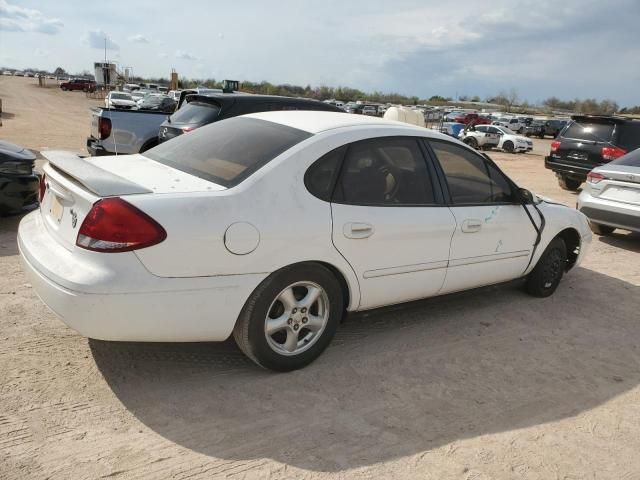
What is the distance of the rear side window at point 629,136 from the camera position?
1110 cm

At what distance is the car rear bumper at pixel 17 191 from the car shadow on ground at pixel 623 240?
7.79 metres

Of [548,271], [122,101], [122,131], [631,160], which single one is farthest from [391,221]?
[122,101]

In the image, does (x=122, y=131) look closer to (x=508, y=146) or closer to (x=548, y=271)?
(x=548, y=271)

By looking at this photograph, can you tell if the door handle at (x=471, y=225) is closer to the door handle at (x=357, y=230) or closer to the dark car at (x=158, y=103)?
the door handle at (x=357, y=230)

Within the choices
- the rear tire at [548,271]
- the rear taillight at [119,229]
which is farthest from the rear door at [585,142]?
the rear taillight at [119,229]

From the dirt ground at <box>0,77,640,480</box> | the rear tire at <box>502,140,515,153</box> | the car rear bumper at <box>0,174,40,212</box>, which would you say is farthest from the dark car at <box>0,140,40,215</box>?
the rear tire at <box>502,140,515,153</box>

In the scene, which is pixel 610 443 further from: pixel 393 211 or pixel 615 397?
pixel 393 211

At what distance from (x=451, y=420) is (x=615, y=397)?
4.16ft

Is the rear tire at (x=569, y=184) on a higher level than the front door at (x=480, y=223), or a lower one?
lower

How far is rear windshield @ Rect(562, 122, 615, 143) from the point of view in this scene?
37.2 ft

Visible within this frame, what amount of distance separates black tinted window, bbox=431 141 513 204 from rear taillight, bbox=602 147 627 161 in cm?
Answer: 806

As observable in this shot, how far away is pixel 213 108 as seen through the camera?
26.4ft

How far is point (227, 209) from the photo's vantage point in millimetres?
2900

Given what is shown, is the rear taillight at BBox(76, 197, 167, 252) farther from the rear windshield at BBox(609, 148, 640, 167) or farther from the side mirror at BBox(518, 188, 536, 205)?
the rear windshield at BBox(609, 148, 640, 167)
